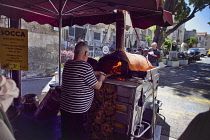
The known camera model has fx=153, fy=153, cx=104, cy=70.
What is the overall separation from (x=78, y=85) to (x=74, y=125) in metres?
0.66

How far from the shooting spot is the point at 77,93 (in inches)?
91.5

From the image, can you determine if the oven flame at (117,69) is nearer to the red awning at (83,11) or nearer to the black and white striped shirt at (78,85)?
the black and white striped shirt at (78,85)

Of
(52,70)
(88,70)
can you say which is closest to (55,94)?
(88,70)

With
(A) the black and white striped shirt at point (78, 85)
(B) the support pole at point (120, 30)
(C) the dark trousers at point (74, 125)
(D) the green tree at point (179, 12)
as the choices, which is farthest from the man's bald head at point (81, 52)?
(D) the green tree at point (179, 12)

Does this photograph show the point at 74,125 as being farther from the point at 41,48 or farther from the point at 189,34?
the point at 189,34

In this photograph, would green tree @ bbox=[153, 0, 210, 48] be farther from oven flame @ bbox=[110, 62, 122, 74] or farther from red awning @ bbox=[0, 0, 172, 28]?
oven flame @ bbox=[110, 62, 122, 74]

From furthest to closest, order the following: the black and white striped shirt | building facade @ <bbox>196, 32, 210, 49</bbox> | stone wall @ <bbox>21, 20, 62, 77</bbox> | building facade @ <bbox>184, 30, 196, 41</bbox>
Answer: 1. building facade @ <bbox>196, 32, 210, 49</bbox>
2. building facade @ <bbox>184, 30, 196, 41</bbox>
3. stone wall @ <bbox>21, 20, 62, 77</bbox>
4. the black and white striped shirt

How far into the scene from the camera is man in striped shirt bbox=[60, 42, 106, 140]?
7.55 feet

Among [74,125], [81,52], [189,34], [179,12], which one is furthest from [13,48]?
[189,34]

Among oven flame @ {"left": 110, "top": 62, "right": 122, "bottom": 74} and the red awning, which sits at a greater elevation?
the red awning

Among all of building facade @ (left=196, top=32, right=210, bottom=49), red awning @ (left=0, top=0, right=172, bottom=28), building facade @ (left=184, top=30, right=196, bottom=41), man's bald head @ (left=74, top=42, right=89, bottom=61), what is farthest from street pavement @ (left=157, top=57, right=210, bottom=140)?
building facade @ (left=196, top=32, right=210, bottom=49)

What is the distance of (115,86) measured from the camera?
2717mm

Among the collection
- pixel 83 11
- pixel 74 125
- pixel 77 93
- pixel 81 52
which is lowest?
pixel 74 125

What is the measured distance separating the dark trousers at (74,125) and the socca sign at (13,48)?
5.67 ft
